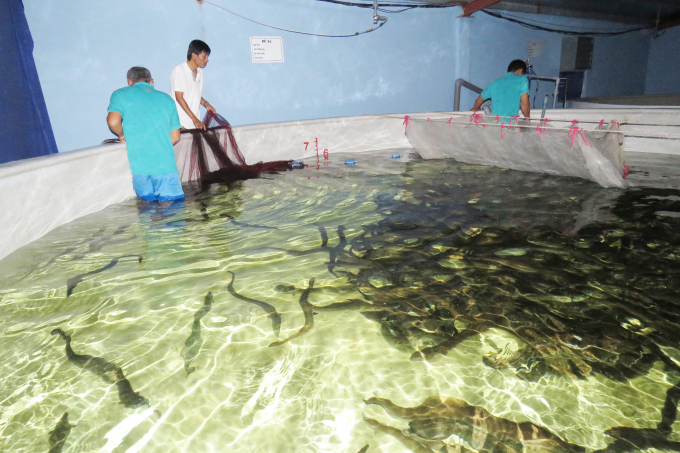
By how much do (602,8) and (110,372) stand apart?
13.4 meters

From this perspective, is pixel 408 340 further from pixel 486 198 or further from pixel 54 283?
pixel 486 198

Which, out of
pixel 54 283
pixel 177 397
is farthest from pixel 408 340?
pixel 54 283

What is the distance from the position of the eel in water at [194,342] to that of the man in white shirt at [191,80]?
333 cm

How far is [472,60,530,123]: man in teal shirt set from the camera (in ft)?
18.4

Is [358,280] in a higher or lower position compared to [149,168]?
lower

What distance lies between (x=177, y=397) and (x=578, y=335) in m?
1.89

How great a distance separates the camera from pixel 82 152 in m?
3.72

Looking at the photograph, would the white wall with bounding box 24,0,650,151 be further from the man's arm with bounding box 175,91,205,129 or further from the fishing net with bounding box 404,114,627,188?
the fishing net with bounding box 404,114,627,188

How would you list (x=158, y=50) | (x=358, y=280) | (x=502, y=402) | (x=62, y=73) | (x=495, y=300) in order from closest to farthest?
(x=502, y=402), (x=495, y=300), (x=358, y=280), (x=62, y=73), (x=158, y=50)

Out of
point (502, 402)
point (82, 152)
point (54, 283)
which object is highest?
point (82, 152)

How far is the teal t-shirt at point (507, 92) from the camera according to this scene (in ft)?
18.5

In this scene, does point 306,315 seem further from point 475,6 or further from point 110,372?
point 475,6

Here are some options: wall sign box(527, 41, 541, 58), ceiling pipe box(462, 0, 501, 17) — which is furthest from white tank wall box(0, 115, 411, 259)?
wall sign box(527, 41, 541, 58)

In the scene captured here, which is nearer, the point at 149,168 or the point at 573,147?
the point at 149,168
